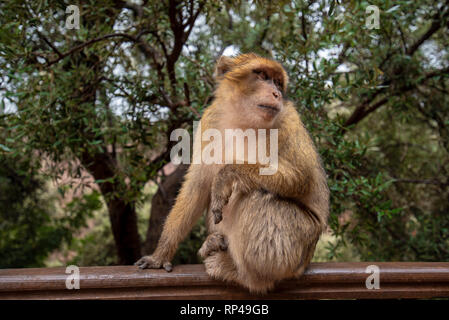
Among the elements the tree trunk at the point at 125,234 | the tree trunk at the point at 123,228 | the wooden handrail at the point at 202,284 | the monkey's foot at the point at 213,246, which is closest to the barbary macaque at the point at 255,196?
the monkey's foot at the point at 213,246

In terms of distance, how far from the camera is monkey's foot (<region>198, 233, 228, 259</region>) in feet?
7.98

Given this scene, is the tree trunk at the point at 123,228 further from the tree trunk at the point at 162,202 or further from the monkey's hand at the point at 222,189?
the monkey's hand at the point at 222,189

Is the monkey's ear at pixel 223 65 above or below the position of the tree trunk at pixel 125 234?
above

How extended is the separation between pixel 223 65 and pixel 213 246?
128 centimetres

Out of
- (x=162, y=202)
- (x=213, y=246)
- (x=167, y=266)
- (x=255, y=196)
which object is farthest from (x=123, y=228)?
(x=255, y=196)

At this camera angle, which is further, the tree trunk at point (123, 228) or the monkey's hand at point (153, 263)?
the tree trunk at point (123, 228)

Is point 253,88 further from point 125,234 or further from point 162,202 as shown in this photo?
point 125,234

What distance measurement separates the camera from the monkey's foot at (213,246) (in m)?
2.43

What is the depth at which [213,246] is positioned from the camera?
8.08 ft

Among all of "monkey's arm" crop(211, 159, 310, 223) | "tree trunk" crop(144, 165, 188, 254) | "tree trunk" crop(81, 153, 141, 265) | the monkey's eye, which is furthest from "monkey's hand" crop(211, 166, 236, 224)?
"tree trunk" crop(81, 153, 141, 265)

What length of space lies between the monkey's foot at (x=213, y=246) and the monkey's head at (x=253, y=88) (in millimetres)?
792

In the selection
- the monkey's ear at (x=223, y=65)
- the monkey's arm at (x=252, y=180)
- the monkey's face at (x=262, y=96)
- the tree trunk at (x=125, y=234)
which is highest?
the monkey's ear at (x=223, y=65)

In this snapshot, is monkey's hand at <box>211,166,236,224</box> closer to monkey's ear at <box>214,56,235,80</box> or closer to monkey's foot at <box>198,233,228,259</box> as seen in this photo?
monkey's foot at <box>198,233,228,259</box>
